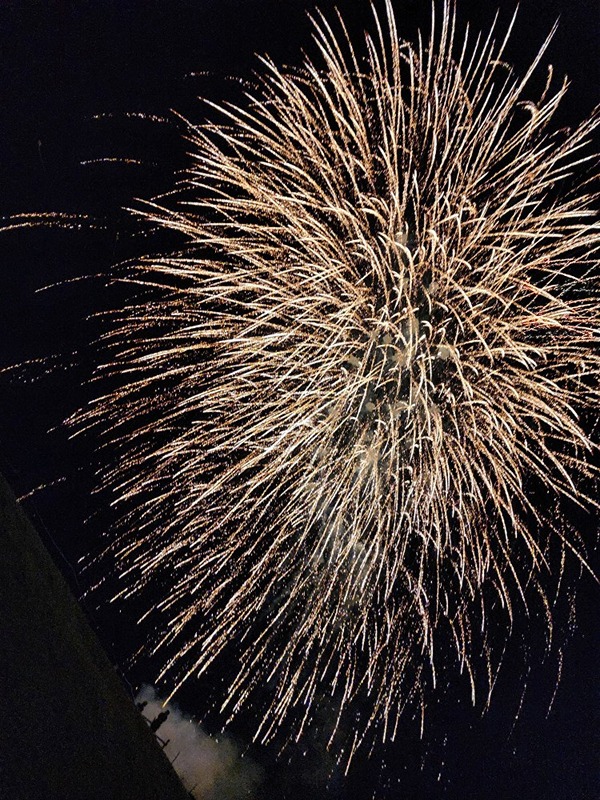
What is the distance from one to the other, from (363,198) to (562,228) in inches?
74.9

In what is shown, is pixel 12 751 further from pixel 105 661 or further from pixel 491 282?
pixel 491 282

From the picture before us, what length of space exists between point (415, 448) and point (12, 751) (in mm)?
4838

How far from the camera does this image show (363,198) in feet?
23.5

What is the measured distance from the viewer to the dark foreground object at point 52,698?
3584 millimetres

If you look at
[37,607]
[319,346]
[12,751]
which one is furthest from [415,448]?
[12,751]

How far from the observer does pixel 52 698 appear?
405 centimetres

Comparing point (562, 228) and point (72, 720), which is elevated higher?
point (562, 228)

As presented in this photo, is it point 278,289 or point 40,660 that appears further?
point 278,289

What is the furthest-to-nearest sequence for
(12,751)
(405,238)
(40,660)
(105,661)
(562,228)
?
(405,238) < (562,228) < (105,661) < (40,660) < (12,751)

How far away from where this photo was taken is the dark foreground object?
11.8 ft

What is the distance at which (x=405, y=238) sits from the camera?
722cm

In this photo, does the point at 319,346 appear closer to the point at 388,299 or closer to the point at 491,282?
the point at 388,299

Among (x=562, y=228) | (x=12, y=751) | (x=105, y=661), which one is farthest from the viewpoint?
(x=562, y=228)

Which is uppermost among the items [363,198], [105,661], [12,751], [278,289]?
[363,198]
